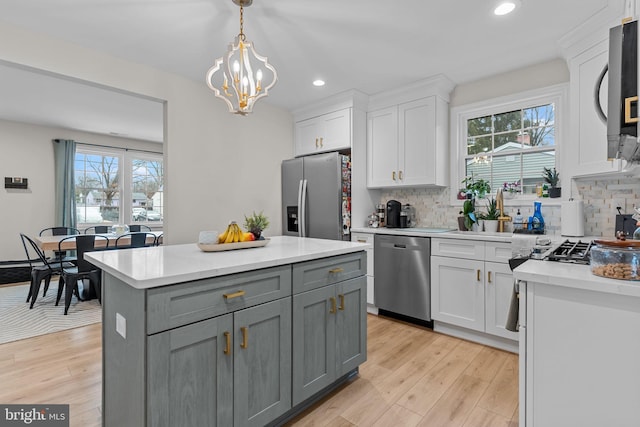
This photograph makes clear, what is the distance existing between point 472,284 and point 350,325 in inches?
54.8

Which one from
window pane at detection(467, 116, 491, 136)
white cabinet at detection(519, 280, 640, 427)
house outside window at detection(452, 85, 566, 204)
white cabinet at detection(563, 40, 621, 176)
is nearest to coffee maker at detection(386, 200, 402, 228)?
house outside window at detection(452, 85, 566, 204)

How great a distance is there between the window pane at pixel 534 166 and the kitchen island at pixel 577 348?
7.01ft

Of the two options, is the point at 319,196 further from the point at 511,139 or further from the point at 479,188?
the point at 511,139

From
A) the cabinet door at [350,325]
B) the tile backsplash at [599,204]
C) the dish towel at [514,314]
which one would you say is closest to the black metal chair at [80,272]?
the cabinet door at [350,325]

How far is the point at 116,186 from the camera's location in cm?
649

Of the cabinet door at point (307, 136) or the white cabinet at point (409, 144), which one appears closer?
the white cabinet at point (409, 144)

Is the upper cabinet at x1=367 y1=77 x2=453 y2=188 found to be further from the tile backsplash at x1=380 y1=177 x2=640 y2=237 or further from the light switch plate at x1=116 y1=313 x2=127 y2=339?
the light switch plate at x1=116 y1=313 x2=127 y2=339

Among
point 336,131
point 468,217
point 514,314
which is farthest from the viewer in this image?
point 336,131

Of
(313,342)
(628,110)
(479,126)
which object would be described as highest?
(479,126)

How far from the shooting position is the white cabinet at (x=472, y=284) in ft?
8.84

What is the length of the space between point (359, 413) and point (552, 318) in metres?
1.20

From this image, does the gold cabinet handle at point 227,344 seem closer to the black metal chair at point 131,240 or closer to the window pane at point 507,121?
the window pane at point 507,121

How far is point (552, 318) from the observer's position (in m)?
1.23
